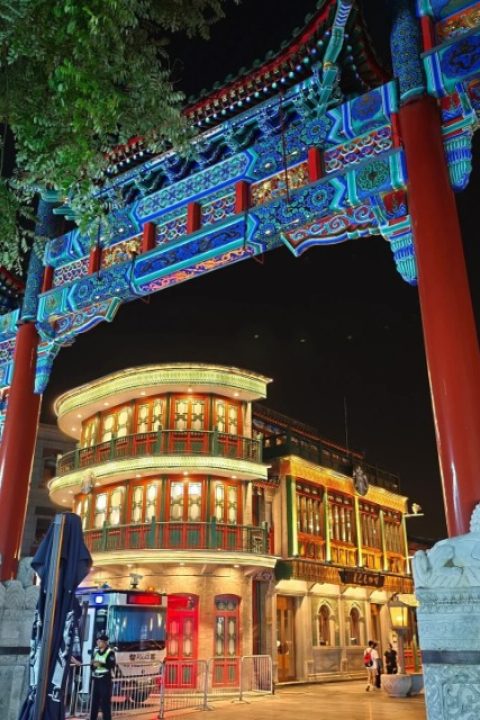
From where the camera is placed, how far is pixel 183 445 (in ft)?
75.5

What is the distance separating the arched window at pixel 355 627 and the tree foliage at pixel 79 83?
25.1 metres

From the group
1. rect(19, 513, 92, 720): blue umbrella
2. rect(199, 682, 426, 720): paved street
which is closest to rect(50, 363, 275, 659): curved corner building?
rect(199, 682, 426, 720): paved street

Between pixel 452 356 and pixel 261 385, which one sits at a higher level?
pixel 261 385

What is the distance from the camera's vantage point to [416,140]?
8.31 m

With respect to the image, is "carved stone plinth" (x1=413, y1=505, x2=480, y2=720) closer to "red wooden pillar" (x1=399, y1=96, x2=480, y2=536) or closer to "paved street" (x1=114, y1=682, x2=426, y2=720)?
"red wooden pillar" (x1=399, y1=96, x2=480, y2=536)

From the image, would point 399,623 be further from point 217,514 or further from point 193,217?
point 193,217

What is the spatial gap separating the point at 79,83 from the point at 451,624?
20.9 ft

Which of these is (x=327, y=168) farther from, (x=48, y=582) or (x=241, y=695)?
(x=241, y=695)

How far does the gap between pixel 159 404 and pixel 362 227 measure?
16.1m

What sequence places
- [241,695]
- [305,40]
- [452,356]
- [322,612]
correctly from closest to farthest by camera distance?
[452,356]
[305,40]
[241,695]
[322,612]

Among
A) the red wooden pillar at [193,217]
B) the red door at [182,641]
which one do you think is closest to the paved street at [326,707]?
the red door at [182,641]

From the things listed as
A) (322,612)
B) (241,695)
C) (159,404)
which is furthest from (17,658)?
(322,612)

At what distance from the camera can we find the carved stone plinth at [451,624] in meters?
5.76

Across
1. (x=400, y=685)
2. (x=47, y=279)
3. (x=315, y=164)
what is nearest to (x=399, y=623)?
(x=400, y=685)
